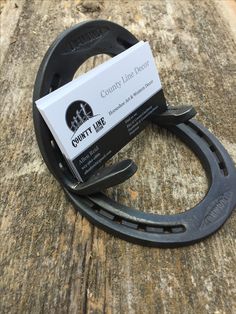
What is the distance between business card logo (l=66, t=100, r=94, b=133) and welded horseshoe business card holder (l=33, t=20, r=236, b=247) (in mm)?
59

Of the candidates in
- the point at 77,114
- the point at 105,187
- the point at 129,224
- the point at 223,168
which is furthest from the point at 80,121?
the point at 223,168

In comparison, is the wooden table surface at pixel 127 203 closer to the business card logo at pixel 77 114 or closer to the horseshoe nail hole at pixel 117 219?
the horseshoe nail hole at pixel 117 219

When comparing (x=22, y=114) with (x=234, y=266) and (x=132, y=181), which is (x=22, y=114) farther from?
(x=234, y=266)

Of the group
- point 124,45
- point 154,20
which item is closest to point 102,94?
point 124,45

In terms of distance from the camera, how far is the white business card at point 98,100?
952 millimetres

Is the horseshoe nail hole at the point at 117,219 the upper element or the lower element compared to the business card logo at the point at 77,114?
lower

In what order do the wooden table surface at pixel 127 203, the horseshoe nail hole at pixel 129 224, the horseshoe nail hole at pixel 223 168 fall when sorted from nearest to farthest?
1. the wooden table surface at pixel 127 203
2. the horseshoe nail hole at pixel 129 224
3. the horseshoe nail hole at pixel 223 168

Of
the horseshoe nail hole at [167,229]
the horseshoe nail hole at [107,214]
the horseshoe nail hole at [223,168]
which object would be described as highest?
the horseshoe nail hole at [107,214]

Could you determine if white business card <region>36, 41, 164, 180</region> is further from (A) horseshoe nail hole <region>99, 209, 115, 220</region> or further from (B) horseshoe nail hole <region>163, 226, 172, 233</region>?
(B) horseshoe nail hole <region>163, 226, 172, 233</region>

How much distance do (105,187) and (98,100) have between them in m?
0.22

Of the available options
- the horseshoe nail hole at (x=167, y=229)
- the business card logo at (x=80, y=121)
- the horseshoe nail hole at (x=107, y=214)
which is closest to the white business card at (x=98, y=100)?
the business card logo at (x=80, y=121)

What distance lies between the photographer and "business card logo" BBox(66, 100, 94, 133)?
97cm

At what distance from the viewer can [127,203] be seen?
3.56 ft

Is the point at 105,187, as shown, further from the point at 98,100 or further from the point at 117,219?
the point at 98,100
